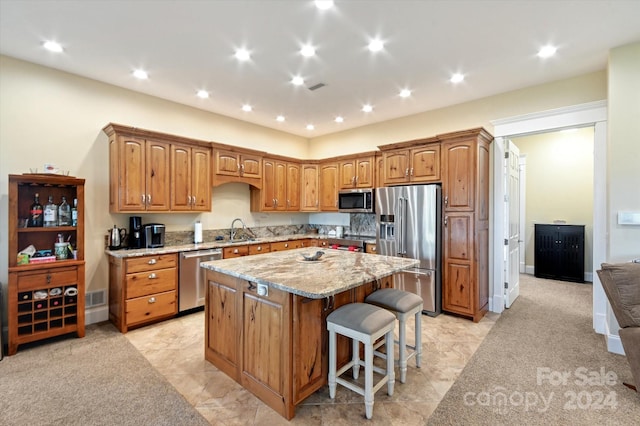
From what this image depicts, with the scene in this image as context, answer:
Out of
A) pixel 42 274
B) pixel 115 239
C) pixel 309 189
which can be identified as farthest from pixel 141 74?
pixel 309 189

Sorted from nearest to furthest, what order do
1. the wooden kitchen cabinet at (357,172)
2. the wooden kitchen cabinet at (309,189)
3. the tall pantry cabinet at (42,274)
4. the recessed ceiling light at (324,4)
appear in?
the recessed ceiling light at (324,4)
the tall pantry cabinet at (42,274)
the wooden kitchen cabinet at (357,172)
the wooden kitchen cabinet at (309,189)

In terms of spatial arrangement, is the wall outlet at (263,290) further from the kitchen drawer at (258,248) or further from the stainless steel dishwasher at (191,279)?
the kitchen drawer at (258,248)

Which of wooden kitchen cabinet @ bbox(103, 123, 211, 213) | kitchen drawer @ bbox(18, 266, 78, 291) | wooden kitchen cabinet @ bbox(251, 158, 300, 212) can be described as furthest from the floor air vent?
wooden kitchen cabinet @ bbox(251, 158, 300, 212)

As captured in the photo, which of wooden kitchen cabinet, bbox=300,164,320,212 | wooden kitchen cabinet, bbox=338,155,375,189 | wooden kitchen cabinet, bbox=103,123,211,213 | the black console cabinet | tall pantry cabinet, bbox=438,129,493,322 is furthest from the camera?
wooden kitchen cabinet, bbox=300,164,320,212

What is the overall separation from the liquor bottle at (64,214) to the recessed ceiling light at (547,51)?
538cm

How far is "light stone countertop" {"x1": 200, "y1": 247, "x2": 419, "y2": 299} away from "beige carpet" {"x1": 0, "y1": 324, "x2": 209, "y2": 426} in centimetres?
103

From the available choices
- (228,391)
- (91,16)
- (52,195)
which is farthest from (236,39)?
(228,391)

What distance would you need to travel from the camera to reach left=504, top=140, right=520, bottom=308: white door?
4.18 meters

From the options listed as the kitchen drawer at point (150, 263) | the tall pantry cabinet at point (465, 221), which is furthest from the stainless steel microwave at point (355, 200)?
the kitchen drawer at point (150, 263)

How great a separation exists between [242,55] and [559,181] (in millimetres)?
6536

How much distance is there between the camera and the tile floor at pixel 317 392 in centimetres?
205

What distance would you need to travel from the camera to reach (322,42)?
2871 mm

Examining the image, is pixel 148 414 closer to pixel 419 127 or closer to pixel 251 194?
pixel 251 194

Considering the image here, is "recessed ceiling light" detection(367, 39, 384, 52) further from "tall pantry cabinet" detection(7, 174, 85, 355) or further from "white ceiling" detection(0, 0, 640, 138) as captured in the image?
"tall pantry cabinet" detection(7, 174, 85, 355)
